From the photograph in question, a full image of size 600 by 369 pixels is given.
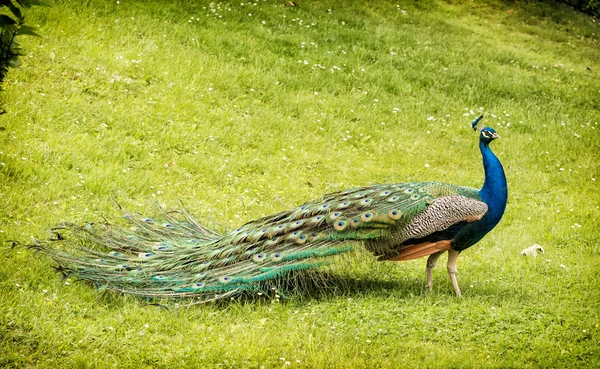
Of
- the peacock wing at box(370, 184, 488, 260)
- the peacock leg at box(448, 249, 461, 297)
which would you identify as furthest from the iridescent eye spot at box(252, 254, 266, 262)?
the peacock leg at box(448, 249, 461, 297)

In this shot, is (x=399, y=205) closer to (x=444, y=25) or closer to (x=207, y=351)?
(x=207, y=351)

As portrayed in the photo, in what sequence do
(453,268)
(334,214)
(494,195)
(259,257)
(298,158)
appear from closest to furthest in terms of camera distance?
1. (259,257)
2. (334,214)
3. (494,195)
4. (453,268)
5. (298,158)

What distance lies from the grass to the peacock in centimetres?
21

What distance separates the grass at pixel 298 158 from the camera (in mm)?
5535

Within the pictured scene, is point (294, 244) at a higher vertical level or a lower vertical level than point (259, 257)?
higher

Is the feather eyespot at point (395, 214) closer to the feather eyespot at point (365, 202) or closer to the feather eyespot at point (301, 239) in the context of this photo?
the feather eyespot at point (365, 202)

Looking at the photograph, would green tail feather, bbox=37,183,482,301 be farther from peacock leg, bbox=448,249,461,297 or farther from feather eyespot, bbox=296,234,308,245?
peacock leg, bbox=448,249,461,297

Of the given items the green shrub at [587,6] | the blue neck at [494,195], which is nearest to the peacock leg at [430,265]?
the blue neck at [494,195]

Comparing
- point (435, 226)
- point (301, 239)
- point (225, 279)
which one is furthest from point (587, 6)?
point (225, 279)

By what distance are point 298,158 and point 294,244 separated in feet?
11.8

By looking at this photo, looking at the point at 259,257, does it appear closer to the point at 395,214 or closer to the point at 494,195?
the point at 395,214

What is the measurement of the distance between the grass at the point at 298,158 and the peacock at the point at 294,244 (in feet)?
0.69

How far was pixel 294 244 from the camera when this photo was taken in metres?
6.18

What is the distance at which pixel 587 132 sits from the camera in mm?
11711
